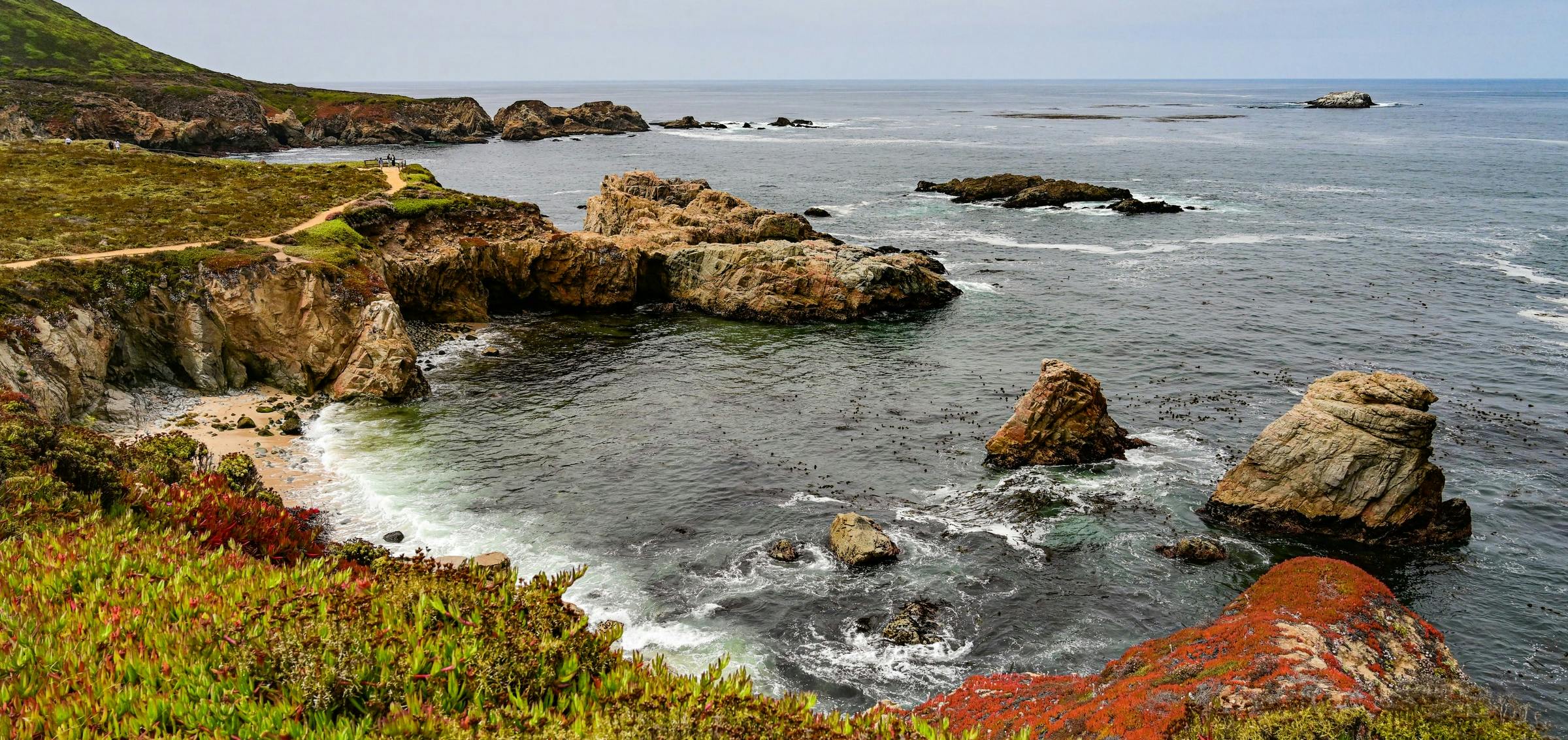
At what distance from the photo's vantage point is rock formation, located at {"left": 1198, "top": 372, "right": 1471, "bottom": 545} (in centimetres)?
3203

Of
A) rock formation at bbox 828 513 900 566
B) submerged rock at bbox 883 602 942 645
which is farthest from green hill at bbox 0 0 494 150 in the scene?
submerged rock at bbox 883 602 942 645

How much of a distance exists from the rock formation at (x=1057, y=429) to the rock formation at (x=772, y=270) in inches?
1010

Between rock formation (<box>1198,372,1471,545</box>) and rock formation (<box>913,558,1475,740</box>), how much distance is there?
26.2 ft

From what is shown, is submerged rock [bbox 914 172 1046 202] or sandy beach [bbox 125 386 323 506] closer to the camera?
sandy beach [bbox 125 386 323 506]

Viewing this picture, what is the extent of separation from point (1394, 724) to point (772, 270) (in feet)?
174

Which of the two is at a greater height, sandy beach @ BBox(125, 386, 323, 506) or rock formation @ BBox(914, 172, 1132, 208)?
rock formation @ BBox(914, 172, 1132, 208)

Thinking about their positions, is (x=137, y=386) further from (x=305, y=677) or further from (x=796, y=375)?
(x=305, y=677)

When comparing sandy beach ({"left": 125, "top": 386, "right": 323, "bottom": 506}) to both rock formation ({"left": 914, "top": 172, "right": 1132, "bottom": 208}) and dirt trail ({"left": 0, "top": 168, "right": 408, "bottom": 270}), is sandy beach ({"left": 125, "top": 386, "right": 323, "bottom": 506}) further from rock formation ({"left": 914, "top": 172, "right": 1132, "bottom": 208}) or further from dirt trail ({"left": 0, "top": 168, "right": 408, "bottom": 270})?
rock formation ({"left": 914, "top": 172, "right": 1132, "bottom": 208})

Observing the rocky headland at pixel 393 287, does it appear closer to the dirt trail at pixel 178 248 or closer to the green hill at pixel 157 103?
the dirt trail at pixel 178 248

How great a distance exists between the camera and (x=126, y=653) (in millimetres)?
11461

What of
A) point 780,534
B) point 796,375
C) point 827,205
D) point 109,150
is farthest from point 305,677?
point 827,205

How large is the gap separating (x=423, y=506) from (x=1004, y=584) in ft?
76.2

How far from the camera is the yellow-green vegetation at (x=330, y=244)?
5119cm

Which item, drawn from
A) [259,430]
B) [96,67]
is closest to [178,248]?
[259,430]
